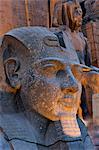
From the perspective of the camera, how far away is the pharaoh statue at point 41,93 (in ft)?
12.6

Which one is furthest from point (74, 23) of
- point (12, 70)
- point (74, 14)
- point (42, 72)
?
point (42, 72)

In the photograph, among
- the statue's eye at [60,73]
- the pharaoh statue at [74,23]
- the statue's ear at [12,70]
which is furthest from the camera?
the pharaoh statue at [74,23]

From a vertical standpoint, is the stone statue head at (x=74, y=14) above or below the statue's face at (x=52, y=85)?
below

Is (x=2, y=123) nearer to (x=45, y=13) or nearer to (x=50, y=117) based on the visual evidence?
(x=50, y=117)

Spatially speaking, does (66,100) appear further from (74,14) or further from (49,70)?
(74,14)

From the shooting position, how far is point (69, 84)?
3.92 meters

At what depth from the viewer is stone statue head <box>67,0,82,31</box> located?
9.30m

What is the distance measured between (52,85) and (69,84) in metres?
0.14

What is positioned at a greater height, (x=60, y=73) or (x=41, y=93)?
(x=60, y=73)

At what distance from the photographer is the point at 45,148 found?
3852 mm

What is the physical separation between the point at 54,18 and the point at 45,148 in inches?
238

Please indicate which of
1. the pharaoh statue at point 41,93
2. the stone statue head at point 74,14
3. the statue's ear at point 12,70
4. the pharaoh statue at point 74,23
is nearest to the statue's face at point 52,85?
the pharaoh statue at point 41,93

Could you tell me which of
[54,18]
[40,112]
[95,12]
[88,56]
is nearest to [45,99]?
[40,112]

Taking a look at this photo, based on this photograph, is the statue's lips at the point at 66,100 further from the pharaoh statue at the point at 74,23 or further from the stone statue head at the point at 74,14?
the stone statue head at the point at 74,14
